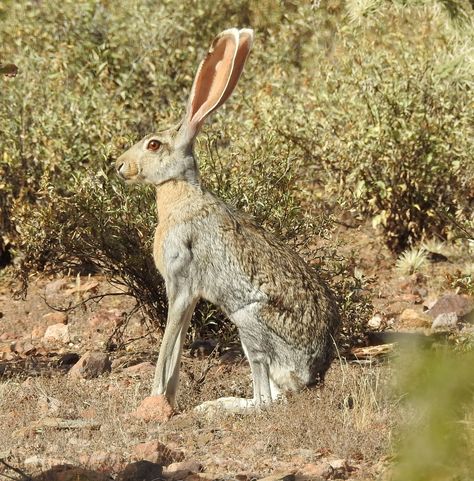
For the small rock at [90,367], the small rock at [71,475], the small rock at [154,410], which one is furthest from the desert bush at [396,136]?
the small rock at [71,475]

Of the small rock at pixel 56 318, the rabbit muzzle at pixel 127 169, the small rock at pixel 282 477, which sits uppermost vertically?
the rabbit muzzle at pixel 127 169

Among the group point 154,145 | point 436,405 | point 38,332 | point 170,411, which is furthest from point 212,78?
point 436,405

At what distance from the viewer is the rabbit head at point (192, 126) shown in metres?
6.04

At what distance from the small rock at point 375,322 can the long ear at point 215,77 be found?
2.68 metres

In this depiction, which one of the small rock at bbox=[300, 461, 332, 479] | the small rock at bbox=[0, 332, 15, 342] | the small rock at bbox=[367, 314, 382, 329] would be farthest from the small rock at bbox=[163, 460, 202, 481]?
the small rock at bbox=[0, 332, 15, 342]

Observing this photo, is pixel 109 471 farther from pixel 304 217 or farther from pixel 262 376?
pixel 304 217

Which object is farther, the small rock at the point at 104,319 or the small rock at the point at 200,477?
the small rock at the point at 104,319

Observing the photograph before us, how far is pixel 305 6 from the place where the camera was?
12.5 m

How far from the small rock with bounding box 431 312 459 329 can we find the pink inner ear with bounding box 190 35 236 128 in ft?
9.46

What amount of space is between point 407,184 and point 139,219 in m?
3.19

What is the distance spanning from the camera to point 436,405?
5.20 feet

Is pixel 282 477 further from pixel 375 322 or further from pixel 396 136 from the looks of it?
pixel 396 136

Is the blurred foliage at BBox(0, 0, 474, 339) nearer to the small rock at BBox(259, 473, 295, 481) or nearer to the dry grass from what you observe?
the dry grass

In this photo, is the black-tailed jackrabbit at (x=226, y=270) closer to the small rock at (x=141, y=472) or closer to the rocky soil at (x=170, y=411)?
the rocky soil at (x=170, y=411)
